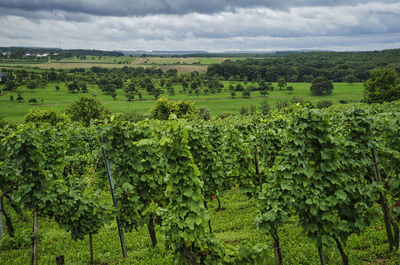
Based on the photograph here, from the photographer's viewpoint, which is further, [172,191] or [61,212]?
[61,212]

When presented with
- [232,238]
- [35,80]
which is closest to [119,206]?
[232,238]

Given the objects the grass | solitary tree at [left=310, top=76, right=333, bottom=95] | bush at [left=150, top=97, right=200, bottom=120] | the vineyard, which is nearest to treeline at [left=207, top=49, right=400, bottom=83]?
solitary tree at [left=310, top=76, right=333, bottom=95]

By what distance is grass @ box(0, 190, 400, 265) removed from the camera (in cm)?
710

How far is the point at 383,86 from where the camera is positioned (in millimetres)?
59750

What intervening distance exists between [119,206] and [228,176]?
12.8 ft

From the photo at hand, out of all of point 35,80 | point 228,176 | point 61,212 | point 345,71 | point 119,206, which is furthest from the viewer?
point 345,71

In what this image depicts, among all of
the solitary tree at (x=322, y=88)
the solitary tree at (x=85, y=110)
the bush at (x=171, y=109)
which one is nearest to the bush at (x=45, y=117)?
the solitary tree at (x=85, y=110)

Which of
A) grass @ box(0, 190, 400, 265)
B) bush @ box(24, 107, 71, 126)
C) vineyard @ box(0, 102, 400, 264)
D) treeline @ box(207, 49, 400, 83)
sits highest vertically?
treeline @ box(207, 49, 400, 83)

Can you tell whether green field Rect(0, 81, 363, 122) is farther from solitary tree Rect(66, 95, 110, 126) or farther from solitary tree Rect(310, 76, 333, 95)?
solitary tree Rect(66, 95, 110, 126)

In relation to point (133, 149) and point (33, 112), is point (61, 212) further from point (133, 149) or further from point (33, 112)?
point (33, 112)

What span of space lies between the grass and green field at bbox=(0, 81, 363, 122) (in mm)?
Result: 66874

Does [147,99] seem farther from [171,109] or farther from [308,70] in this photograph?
[308,70]

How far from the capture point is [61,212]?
288 inches

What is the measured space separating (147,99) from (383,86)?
71126mm
